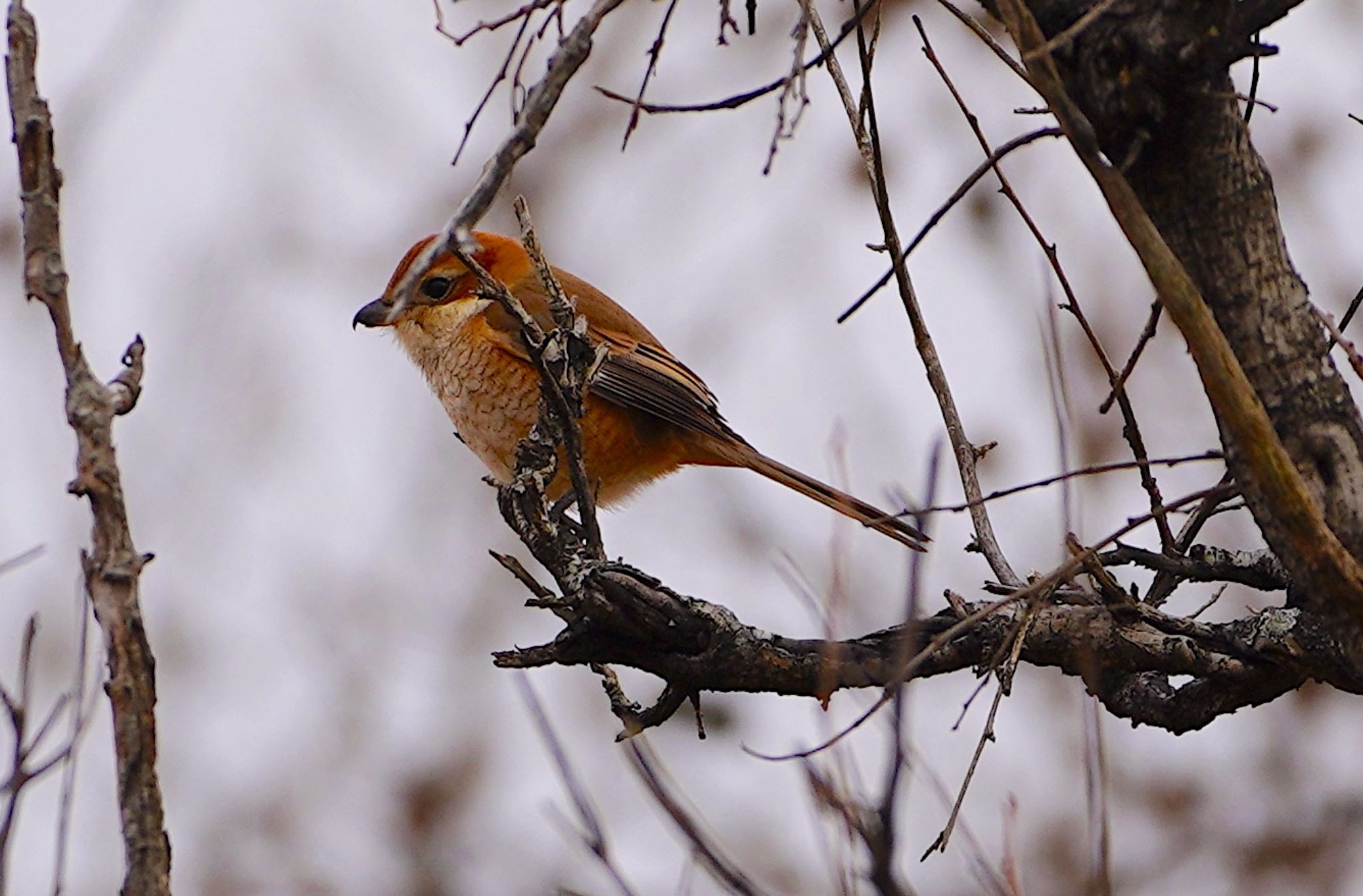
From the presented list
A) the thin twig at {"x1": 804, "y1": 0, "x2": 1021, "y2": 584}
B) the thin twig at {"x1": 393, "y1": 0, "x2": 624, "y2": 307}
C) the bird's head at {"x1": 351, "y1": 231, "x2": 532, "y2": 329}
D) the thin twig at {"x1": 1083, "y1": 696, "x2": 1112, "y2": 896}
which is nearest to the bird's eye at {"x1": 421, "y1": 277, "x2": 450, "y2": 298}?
the bird's head at {"x1": 351, "y1": 231, "x2": 532, "y2": 329}

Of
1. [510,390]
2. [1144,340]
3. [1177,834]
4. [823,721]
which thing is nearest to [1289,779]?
[1177,834]

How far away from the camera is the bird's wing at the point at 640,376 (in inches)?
177

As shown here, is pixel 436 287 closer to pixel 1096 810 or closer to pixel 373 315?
pixel 373 315

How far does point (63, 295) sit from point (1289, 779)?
5.70 meters

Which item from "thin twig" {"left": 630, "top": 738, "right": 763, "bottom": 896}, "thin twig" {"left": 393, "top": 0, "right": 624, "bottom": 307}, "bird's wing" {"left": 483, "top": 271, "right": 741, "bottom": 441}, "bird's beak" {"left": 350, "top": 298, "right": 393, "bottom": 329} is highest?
"bird's beak" {"left": 350, "top": 298, "right": 393, "bottom": 329}

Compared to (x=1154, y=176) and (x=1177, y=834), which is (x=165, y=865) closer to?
(x=1154, y=176)

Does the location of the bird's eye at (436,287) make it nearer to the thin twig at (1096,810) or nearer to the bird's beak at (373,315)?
the bird's beak at (373,315)

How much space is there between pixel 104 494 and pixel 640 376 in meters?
3.00

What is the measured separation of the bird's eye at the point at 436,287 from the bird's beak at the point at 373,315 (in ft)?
0.49

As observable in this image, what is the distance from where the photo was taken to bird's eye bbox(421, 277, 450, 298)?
4.93 m

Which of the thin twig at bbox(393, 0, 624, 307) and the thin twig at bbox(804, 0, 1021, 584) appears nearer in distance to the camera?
the thin twig at bbox(393, 0, 624, 307)

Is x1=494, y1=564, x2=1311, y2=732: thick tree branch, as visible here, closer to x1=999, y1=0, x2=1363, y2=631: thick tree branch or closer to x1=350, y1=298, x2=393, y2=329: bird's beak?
x1=999, y1=0, x2=1363, y2=631: thick tree branch

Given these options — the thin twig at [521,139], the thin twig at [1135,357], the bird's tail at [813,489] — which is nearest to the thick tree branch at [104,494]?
the thin twig at [521,139]

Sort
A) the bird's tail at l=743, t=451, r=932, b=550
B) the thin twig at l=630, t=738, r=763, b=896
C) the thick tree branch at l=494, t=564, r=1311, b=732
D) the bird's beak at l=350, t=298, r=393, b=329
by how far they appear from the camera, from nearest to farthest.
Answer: the thin twig at l=630, t=738, r=763, b=896
the thick tree branch at l=494, t=564, r=1311, b=732
the bird's tail at l=743, t=451, r=932, b=550
the bird's beak at l=350, t=298, r=393, b=329
